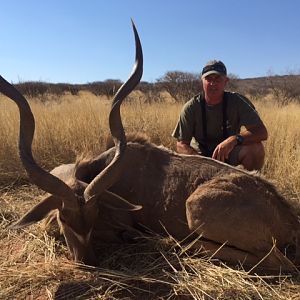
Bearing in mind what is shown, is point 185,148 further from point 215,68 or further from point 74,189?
point 74,189

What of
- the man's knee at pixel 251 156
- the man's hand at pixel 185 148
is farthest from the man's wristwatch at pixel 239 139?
the man's hand at pixel 185 148

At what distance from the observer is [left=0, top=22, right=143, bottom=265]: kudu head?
3.74 metres

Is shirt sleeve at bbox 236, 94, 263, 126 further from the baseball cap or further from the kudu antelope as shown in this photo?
the kudu antelope

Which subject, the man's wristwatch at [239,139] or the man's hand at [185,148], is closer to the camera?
the man's wristwatch at [239,139]

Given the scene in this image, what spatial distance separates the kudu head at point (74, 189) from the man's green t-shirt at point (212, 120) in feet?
5.66

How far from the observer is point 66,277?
3.83 meters

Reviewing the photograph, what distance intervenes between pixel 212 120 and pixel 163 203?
5.36ft

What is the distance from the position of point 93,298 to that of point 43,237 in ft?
4.44

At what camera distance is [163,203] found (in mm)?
4500

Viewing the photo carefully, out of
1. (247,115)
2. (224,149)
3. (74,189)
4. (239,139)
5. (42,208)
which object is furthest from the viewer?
(247,115)

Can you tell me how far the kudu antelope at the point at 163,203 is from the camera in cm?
386

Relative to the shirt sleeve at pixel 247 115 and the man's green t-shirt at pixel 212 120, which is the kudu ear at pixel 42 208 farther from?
the shirt sleeve at pixel 247 115

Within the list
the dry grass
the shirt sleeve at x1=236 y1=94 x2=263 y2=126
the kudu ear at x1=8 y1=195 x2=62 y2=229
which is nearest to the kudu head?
the kudu ear at x1=8 y1=195 x2=62 y2=229

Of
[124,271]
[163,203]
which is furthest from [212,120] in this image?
[124,271]
